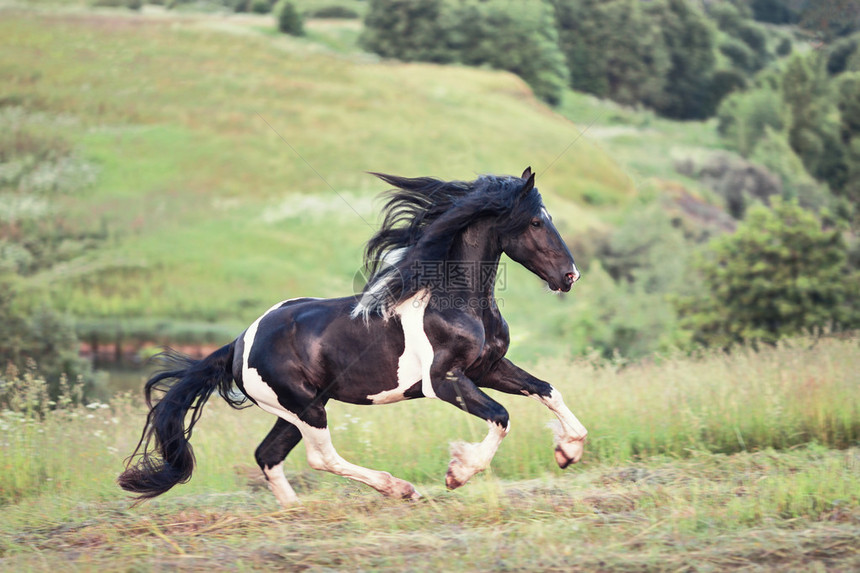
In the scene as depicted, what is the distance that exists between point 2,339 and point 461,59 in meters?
60.7

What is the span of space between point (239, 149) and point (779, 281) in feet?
124

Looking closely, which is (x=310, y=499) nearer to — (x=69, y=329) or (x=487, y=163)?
(x=69, y=329)

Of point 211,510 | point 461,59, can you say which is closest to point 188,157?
point 461,59

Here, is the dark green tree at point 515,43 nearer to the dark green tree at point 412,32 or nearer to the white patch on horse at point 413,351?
the dark green tree at point 412,32

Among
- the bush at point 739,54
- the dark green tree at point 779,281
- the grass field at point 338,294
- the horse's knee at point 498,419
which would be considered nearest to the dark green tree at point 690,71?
the bush at point 739,54

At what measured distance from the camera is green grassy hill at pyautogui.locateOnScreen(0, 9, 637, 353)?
116ft

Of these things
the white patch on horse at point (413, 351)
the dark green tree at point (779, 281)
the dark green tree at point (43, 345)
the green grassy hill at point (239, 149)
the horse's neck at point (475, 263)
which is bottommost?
the green grassy hill at point (239, 149)

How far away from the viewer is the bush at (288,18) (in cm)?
6994

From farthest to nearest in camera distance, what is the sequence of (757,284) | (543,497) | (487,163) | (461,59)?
(461,59) → (487,163) → (757,284) → (543,497)

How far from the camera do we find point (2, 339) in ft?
51.8

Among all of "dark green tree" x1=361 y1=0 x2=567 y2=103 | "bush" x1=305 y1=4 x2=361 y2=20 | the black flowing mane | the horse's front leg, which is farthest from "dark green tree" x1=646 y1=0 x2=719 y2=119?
the horse's front leg

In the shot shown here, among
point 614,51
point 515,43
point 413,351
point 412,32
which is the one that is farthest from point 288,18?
point 413,351

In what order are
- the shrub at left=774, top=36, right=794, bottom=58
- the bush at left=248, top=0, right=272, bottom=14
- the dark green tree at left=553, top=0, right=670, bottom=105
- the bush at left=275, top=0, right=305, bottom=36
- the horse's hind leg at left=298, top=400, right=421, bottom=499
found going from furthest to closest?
1. the shrub at left=774, top=36, right=794, bottom=58
2. the bush at left=248, top=0, right=272, bottom=14
3. the dark green tree at left=553, top=0, right=670, bottom=105
4. the bush at left=275, top=0, right=305, bottom=36
5. the horse's hind leg at left=298, top=400, right=421, bottom=499

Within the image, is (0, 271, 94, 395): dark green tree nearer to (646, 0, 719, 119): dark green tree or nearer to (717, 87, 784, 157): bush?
(717, 87, 784, 157): bush
